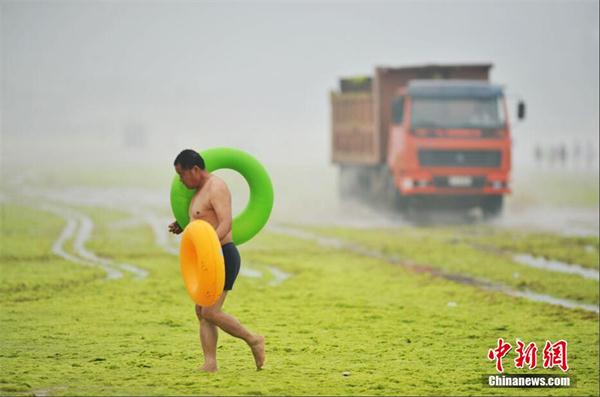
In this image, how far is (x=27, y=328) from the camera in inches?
467

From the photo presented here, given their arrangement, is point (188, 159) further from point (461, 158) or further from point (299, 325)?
point (461, 158)

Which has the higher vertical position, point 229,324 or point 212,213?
point 212,213

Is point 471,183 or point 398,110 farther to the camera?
point 398,110

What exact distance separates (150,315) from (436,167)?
16249 mm

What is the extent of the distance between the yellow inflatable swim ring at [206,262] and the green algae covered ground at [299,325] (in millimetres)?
628

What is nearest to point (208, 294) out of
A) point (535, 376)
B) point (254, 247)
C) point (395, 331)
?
point (535, 376)

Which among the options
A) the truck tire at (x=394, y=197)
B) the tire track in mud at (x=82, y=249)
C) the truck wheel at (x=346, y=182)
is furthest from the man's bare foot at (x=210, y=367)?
the truck wheel at (x=346, y=182)

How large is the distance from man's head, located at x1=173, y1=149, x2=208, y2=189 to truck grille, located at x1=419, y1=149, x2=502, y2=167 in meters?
19.6

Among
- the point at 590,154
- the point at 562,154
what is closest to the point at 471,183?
the point at 562,154

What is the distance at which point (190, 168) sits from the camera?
353 inches

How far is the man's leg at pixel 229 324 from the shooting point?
29.5 feet

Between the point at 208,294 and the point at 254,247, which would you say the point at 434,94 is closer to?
the point at 254,247

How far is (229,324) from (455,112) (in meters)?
19.6

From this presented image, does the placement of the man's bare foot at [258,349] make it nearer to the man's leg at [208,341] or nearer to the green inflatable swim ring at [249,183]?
the man's leg at [208,341]
